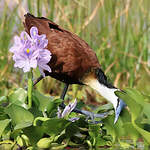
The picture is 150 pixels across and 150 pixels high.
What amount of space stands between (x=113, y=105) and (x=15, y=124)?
3.05 ft

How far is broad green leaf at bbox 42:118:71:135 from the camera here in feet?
8.73

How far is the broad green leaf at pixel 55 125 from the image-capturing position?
2.66 metres

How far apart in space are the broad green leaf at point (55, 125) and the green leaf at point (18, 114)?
14 centimetres

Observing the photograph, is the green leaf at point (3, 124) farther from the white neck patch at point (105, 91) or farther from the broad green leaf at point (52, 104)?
the white neck patch at point (105, 91)

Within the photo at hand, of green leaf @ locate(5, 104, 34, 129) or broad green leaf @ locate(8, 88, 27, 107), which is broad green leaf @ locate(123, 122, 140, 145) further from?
broad green leaf @ locate(8, 88, 27, 107)

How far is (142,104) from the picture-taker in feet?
9.66

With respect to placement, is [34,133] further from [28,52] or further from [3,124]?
[28,52]

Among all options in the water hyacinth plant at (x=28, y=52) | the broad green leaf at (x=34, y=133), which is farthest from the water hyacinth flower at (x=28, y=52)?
the broad green leaf at (x=34, y=133)

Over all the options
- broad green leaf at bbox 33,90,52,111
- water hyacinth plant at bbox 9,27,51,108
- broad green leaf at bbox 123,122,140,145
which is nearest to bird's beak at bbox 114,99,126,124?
broad green leaf at bbox 123,122,140,145

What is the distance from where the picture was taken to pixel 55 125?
2703mm

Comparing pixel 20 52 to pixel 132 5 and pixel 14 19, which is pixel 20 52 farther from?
pixel 132 5

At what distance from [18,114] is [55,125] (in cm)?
29

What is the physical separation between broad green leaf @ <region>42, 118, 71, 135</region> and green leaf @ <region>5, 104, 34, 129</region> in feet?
0.47

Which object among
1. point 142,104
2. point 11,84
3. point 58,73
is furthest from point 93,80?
point 11,84
